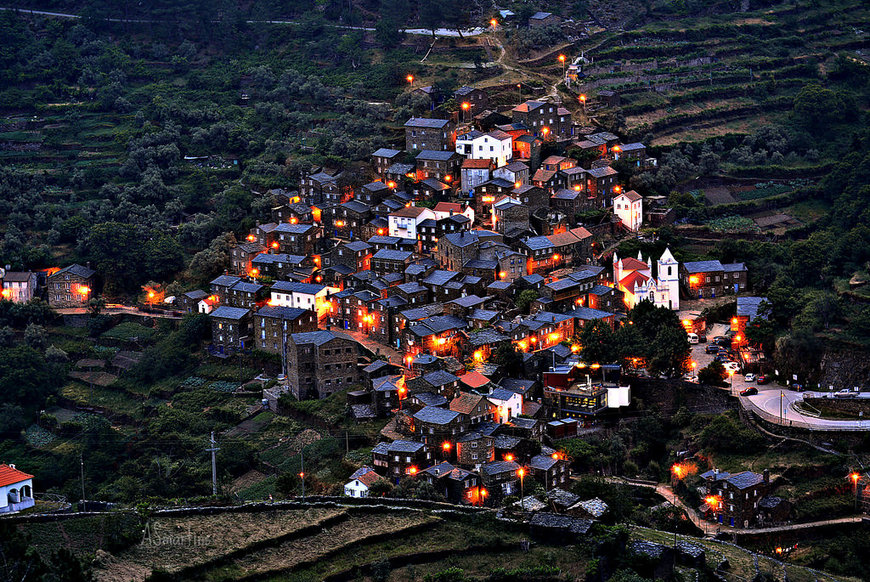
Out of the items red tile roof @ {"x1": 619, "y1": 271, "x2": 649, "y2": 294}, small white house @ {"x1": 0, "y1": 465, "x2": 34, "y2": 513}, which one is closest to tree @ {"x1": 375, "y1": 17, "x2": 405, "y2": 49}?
red tile roof @ {"x1": 619, "y1": 271, "x2": 649, "y2": 294}

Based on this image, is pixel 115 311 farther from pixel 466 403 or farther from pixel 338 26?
pixel 338 26

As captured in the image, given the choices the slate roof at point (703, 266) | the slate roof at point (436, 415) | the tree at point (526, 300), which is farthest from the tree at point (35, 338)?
the slate roof at point (703, 266)

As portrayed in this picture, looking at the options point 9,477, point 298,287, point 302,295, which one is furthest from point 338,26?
point 9,477

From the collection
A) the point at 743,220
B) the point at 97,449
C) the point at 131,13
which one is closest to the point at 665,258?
the point at 743,220

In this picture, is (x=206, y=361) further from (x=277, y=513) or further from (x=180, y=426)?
(x=277, y=513)

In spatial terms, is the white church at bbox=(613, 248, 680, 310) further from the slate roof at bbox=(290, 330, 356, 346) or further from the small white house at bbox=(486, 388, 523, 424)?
the slate roof at bbox=(290, 330, 356, 346)
